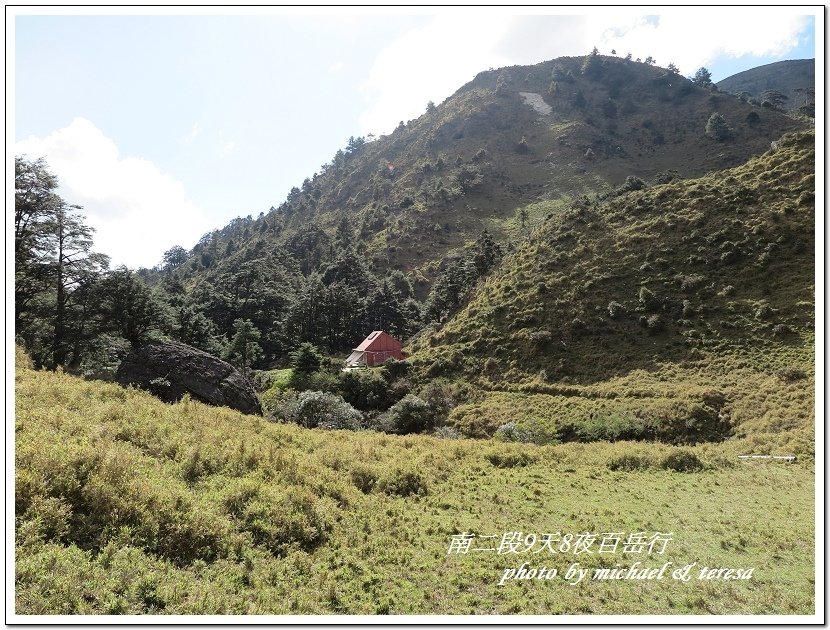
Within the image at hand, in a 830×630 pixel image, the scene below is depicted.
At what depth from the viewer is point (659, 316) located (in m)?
43.6

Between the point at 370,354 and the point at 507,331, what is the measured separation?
22.3 m

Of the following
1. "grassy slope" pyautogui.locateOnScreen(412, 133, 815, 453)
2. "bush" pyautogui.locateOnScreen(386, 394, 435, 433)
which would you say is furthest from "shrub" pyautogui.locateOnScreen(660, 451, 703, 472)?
"bush" pyautogui.locateOnScreen(386, 394, 435, 433)

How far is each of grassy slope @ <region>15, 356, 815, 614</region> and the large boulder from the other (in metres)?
5.63

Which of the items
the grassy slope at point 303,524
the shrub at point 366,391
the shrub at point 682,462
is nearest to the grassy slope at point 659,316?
the shrub at point 366,391

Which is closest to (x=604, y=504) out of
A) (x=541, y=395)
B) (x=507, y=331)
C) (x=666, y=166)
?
(x=541, y=395)

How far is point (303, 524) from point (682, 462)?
17.4 meters

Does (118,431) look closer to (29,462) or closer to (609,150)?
(29,462)

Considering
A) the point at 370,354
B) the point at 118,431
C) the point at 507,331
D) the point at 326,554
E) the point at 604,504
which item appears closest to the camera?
the point at 326,554

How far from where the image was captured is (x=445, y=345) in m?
54.3

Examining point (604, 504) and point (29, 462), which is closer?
point (29, 462)

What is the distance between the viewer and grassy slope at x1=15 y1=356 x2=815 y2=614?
669cm

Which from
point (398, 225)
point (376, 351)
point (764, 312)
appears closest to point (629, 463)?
point (764, 312)

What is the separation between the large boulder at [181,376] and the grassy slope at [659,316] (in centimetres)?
2097

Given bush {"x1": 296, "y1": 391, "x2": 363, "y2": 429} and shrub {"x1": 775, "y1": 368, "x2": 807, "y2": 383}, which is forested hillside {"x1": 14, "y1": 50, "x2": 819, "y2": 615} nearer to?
bush {"x1": 296, "y1": 391, "x2": 363, "y2": 429}
